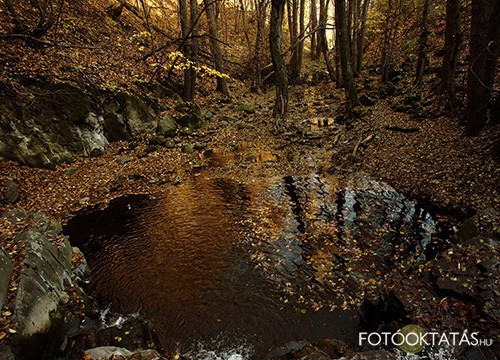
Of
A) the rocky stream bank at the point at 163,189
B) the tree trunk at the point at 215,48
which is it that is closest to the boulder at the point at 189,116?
the rocky stream bank at the point at 163,189

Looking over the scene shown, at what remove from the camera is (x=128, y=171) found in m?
12.5

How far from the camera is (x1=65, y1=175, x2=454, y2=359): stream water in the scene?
5.54 metres

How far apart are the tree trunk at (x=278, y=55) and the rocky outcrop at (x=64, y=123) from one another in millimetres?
6968

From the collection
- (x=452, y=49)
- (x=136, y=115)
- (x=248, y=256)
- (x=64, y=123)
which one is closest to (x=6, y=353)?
(x=248, y=256)

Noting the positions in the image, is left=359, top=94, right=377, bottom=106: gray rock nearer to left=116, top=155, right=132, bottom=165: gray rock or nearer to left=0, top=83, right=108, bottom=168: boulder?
left=116, top=155, right=132, bottom=165: gray rock

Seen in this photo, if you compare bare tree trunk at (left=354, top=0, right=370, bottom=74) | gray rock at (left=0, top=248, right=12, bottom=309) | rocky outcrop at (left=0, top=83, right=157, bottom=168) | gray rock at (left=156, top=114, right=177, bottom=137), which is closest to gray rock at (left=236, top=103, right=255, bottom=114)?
gray rock at (left=156, top=114, right=177, bottom=137)

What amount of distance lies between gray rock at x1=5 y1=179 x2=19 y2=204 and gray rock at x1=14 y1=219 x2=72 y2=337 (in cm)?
354

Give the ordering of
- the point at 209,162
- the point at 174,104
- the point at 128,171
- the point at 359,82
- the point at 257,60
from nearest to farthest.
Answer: the point at 128,171
the point at 209,162
the point at 174,104
the point at 359,82
the point at 257,60

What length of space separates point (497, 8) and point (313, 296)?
10.5m

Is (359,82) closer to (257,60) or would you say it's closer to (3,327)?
(257,60)

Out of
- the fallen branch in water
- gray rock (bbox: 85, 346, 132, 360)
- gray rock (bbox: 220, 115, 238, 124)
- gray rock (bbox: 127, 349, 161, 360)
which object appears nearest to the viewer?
gray rock (bbox: 127, 349, 161, 360)

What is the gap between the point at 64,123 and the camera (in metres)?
12.5

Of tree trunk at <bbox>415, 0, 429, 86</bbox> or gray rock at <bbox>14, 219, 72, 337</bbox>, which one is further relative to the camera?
tree trunk at <bbox>415, 0, 429, 86</bbox>

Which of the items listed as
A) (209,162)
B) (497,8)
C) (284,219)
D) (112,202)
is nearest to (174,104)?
(209,162)
